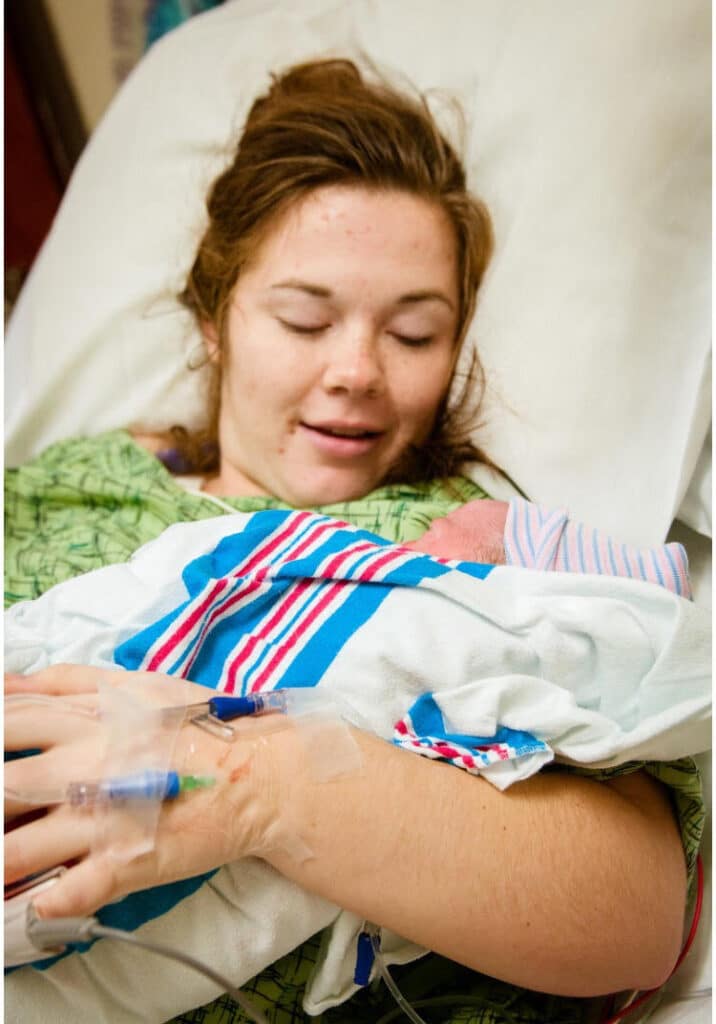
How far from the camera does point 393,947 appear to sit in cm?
90

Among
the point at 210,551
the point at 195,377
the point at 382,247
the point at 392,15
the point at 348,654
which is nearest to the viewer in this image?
the point at 348,654

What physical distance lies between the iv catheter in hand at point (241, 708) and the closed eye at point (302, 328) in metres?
0.56

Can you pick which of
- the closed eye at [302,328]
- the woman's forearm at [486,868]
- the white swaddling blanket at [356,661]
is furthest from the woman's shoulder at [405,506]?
the woman's forearm at [486,868]

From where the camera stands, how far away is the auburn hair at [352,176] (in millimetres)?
1282

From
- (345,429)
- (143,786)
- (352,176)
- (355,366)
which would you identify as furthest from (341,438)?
(143,786)

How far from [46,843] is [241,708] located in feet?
0.65

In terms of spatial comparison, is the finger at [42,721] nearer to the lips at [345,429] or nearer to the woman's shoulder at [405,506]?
the woman's shoulder at [405,506]

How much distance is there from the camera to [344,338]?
1219 millimetres

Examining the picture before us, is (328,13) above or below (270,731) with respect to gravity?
above

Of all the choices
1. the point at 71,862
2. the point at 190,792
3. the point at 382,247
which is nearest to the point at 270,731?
the point at 190,792

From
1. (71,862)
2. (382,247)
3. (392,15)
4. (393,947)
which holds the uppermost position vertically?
(392,15)

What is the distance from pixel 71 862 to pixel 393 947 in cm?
34

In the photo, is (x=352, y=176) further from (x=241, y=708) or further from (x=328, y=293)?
(x=241, y=708)

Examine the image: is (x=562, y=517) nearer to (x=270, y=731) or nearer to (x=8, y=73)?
(x=270, y=731)
